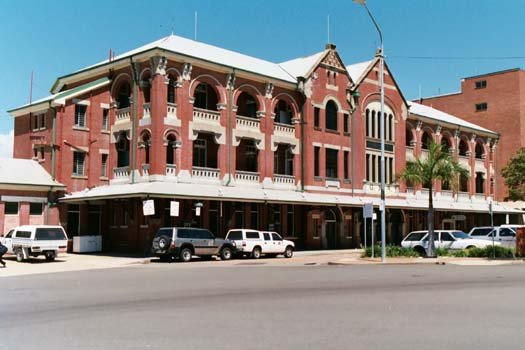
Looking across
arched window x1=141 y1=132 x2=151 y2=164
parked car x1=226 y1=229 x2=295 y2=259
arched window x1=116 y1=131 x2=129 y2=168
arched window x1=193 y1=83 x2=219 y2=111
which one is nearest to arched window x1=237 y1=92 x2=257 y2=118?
arched window x1=193 y1=83 x2=219 y2=111

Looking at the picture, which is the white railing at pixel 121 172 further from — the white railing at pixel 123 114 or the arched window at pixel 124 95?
the arched window at pixel 124 95

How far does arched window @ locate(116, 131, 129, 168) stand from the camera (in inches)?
1545

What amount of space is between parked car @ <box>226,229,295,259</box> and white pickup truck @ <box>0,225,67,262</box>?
30.3 feet

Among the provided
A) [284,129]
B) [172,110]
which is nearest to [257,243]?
[172,110]

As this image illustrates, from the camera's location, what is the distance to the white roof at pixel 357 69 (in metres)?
49.8

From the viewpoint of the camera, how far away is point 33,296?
15750mm

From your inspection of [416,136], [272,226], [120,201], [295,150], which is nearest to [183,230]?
[120,201]

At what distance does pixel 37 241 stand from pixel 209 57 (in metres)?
16.7

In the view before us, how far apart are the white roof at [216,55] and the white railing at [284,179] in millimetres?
6717

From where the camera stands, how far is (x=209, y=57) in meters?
40.5

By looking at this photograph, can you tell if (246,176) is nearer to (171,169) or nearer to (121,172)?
(171,169)

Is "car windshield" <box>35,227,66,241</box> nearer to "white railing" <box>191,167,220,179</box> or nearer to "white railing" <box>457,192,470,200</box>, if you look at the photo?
"white railing" <box>191,167,220,179</box>

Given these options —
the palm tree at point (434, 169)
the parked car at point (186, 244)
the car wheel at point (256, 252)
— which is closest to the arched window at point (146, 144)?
the parked car at point (186, 244)

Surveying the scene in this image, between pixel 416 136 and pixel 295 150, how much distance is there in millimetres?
15207
